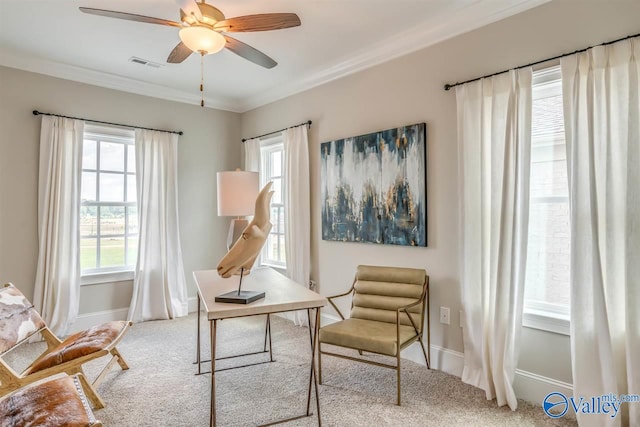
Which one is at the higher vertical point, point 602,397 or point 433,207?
point 433,207

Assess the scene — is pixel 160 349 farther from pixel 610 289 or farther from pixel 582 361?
pixel 610 289

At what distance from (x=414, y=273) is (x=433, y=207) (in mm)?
553

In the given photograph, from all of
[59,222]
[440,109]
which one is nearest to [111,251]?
[59,222]

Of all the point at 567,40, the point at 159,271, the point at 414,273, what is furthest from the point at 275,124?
the point at 567,40

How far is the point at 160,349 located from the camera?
10.9 ft

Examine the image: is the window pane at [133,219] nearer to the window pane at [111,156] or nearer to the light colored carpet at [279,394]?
the window pane at [111,156]

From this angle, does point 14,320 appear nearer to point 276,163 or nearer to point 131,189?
point 131,189

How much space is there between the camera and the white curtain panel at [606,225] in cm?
194

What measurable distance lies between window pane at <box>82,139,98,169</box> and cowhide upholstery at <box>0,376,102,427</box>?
2.97 m

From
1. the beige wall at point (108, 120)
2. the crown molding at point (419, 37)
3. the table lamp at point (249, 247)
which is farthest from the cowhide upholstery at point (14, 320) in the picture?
the crown molding at point (419, 37)

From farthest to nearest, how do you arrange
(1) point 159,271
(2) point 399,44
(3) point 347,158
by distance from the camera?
(1) point 159,271, (3) point 347,158, (2) point 399,44

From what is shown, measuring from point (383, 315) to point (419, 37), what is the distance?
7.43 ft

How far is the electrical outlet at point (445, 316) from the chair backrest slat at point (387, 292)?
0.64ft

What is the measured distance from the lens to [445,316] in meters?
2.86
